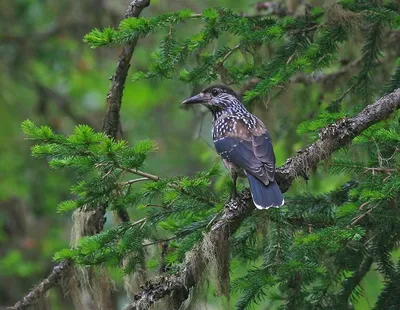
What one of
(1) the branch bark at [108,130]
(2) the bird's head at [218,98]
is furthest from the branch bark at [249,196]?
(2) the bird's head at [218,98]

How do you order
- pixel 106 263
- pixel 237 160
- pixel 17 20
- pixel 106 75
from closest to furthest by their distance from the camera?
pixel 106 263
pixel 237 160
pixel 17 20
pixel 106 75

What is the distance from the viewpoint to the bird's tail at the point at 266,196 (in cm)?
418

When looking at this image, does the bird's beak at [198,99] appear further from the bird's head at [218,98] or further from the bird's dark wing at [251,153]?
the bird's dark wing at [251,153]

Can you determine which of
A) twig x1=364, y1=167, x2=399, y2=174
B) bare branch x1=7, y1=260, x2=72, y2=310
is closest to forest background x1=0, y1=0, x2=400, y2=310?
twig x1=364, y1=167, x2=399, y2=174

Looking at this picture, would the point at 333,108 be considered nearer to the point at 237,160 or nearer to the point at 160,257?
the point at 237,160

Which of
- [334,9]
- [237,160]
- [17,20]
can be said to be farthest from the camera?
[17,20]

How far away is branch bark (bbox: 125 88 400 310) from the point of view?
380 centimetres

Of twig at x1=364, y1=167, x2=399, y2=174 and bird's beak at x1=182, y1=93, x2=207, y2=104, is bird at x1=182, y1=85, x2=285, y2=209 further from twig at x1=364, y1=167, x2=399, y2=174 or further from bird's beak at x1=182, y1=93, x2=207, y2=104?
twig at x1=364, y1=167, x2=399, y2=174

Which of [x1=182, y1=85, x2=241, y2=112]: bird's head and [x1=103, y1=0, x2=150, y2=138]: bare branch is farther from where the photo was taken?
[x1=182, y1=85, x2=241, y2=112]: bird's head

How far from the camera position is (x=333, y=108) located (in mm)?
5125

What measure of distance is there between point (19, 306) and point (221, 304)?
160 cm

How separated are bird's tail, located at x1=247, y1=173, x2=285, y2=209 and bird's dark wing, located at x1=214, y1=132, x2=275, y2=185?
0.20m

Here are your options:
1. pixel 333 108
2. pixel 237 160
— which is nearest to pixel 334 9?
pixel 333 108

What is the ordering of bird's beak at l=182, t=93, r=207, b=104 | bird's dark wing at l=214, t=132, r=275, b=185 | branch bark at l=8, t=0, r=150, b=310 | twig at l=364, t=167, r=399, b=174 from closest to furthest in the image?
1. twig at l=364, t=167, r=399, b=174
2. bird's dark wing at l=214, t=132, r=275, b=185
3. branch bark at l=8, t=0, r=150, b=310
4. bird's beak at l=182, t=93, r=207, b=104
